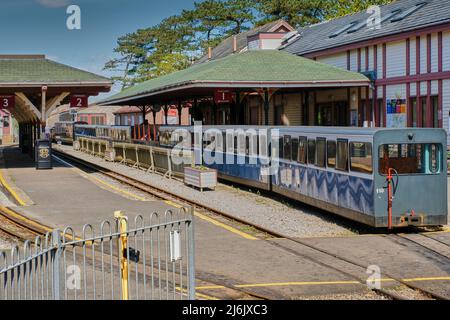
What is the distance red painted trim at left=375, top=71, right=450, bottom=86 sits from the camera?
27938 mm

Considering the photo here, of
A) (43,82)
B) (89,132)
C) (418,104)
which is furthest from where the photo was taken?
(89,132)

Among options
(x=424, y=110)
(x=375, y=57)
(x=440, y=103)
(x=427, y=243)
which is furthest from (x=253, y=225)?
(x=375, y=57)

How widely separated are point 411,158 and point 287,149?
549cm

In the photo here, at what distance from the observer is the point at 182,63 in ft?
267

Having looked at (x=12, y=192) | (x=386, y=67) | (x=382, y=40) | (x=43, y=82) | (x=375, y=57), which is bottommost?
(x=12, y=192)

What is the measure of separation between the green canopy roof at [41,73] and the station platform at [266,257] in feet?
36.4

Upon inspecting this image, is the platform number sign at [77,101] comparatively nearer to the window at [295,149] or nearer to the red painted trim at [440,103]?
the red painted trim at [440,103]

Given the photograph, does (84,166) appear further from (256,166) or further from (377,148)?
(377,148)

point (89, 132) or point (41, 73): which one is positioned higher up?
point (41, 73)

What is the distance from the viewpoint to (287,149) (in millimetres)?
19906

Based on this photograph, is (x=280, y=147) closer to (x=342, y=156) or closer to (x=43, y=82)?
(x=342, y=156)

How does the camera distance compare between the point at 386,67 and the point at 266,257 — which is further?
the point at 386,67
